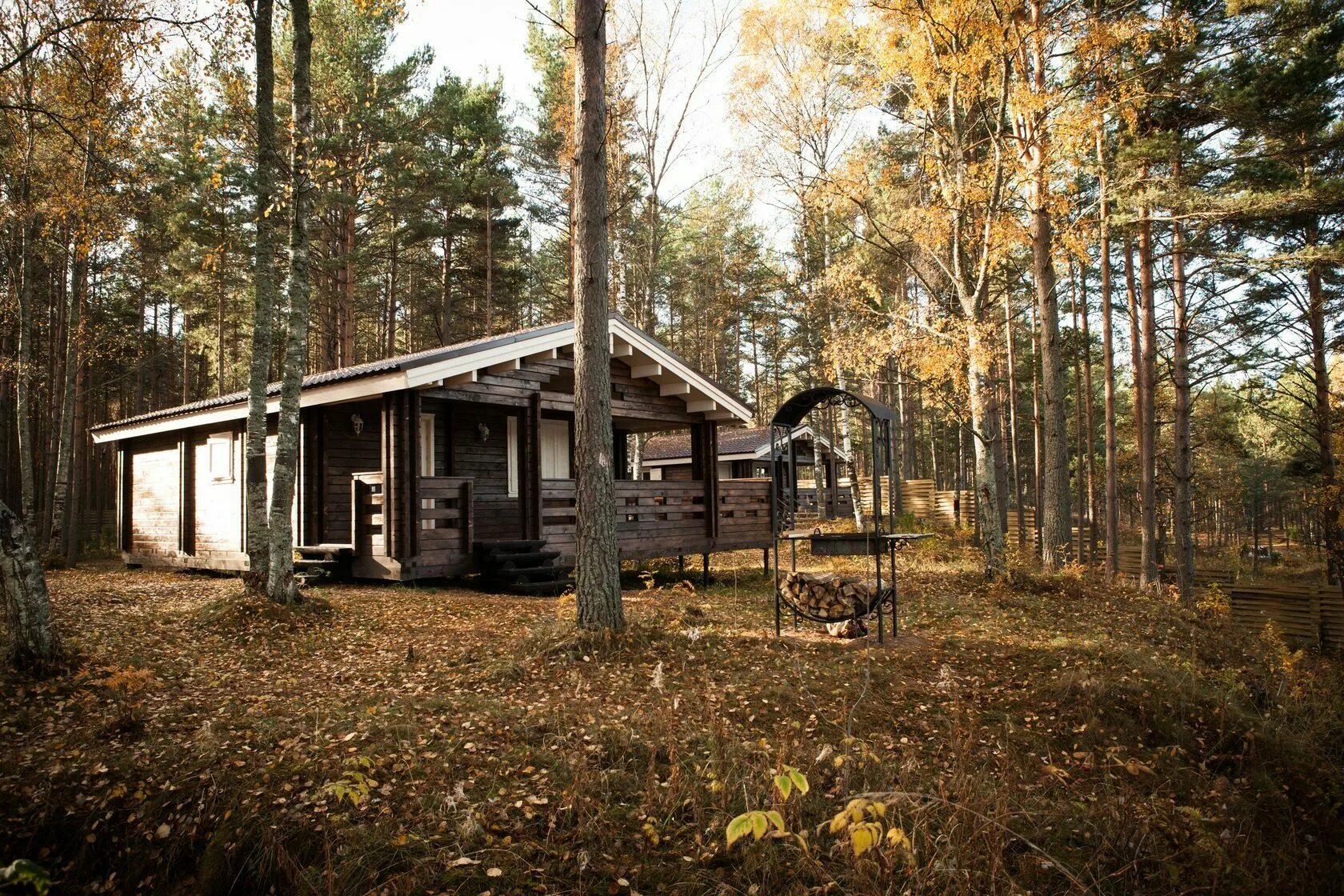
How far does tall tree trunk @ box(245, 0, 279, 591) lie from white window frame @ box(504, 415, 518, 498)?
6.01 m

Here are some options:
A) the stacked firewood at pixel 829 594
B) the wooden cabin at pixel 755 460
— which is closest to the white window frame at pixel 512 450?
the stacked firewood at pixel 829 594

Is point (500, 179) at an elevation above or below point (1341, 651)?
above

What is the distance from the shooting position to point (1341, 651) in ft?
38.3

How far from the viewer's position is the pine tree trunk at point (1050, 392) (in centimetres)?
1148

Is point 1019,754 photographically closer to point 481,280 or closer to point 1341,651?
point 1341,651

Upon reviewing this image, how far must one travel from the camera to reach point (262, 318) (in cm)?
824

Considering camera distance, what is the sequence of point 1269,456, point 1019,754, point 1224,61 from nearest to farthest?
point 1019,754, point 1224,61, point 1269,456

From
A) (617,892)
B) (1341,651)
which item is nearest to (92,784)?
(617,892)

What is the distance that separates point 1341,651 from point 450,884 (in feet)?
48.7

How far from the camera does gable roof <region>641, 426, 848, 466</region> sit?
1083 inches

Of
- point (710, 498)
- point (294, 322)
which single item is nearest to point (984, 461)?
point (710, 498)

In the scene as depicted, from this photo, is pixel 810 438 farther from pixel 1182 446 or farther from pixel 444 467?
pixel 444 467

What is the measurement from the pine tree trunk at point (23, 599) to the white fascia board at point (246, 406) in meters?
3.43

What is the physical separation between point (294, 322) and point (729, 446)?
21891mm
